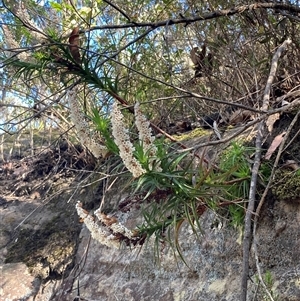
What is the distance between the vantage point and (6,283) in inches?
106

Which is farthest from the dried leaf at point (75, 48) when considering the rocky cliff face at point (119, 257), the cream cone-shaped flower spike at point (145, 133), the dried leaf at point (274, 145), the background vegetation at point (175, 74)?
the dried leaf at point (274, 145)

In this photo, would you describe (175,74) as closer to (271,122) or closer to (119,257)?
(271,122)

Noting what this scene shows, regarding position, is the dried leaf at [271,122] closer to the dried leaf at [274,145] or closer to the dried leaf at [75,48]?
the dried leaf at [274,145]

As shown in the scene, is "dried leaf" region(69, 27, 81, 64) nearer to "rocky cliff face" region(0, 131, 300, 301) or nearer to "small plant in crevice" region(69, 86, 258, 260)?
"small plant in crevice" region(69, 86, 258, 260)

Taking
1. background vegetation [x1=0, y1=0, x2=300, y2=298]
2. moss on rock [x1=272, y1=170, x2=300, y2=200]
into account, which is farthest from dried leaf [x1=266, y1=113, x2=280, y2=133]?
moss on rock [x1=272, y1=170, x2=300, y2=200]

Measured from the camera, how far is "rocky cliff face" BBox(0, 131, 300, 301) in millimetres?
1707

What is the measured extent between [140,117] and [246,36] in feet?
5.04

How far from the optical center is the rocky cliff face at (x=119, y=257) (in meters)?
1.71

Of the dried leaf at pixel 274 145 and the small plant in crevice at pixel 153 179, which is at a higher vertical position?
the small plant in crevice at pixel 153 179

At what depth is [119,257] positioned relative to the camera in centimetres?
244

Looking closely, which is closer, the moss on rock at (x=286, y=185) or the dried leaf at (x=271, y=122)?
the moss on rock at (x=286, y=185)

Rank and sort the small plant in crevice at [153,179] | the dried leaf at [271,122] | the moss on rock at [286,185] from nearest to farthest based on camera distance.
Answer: the small plant in crevice at [153,179] → the moss on rock at [286,185] → the dried leaf at [271,122]

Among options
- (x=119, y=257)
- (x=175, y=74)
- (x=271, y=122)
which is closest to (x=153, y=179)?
(x=271, y=122)

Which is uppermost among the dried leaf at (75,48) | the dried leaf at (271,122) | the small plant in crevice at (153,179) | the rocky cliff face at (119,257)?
the dried leaf at (75,48)
